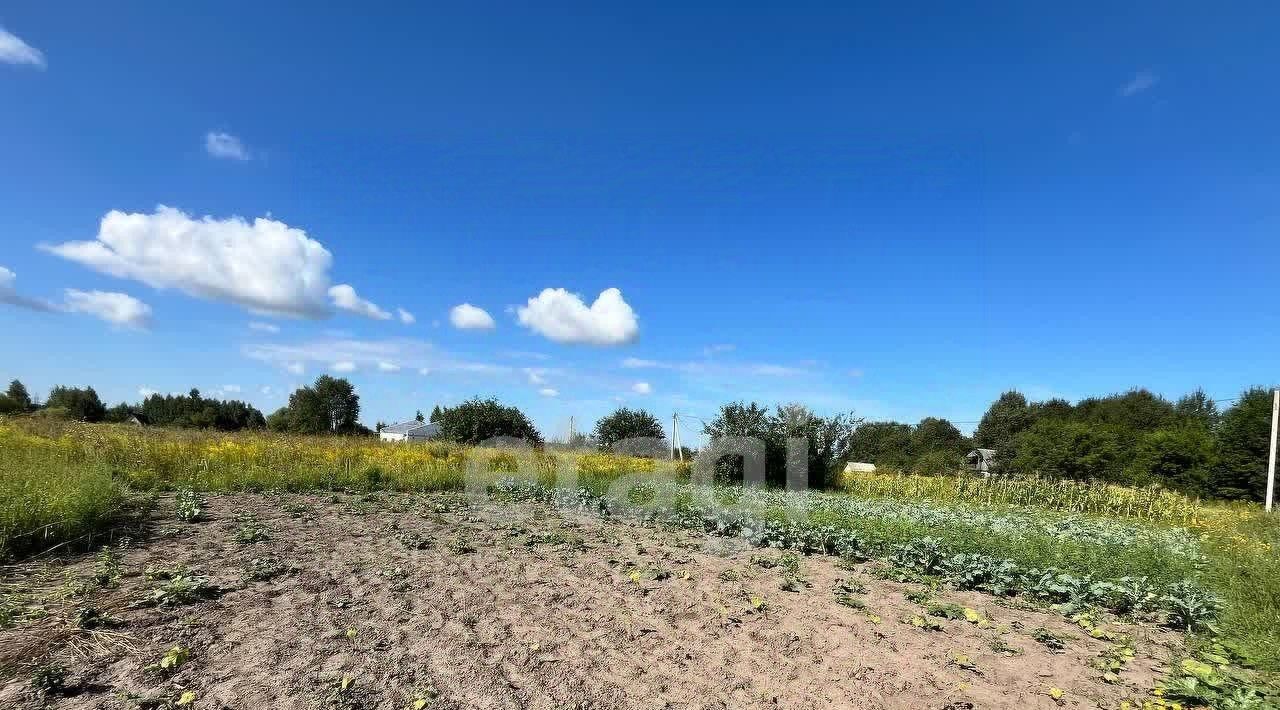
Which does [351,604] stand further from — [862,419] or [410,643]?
[862,419]

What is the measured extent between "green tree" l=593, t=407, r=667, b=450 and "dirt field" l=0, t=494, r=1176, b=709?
47.1 ft

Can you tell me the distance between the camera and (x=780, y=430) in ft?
Result: 50.8

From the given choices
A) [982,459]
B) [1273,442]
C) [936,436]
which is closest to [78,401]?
[1273,442]

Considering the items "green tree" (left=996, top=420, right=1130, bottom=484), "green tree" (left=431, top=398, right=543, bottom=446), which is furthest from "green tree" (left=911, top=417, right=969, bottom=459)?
"green tree" (left=431, top=398, right=543, bottom=446)

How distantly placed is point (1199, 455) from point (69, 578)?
23.4 m

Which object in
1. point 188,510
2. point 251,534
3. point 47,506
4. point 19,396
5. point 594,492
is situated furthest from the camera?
point 19,396

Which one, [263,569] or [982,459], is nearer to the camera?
[263,569]

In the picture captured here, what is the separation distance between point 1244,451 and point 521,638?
19929 mm

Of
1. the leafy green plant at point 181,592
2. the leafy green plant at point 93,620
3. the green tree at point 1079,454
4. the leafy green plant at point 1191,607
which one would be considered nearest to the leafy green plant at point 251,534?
the leafy green plant at point 181,592

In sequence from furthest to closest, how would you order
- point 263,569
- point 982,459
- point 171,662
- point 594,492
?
point 982,459
point 594,492
point 263,569
point 171,662

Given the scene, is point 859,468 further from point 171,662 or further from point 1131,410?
point 171,662

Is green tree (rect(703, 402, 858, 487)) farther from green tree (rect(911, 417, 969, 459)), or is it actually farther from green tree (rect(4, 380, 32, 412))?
green tree (rect(911, 417, 969, 459))

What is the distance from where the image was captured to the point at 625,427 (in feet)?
66.5

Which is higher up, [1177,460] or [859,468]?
[1177,460]
